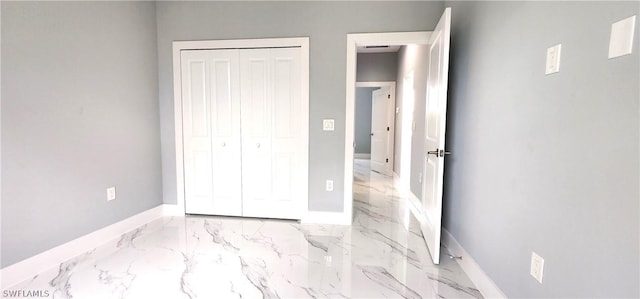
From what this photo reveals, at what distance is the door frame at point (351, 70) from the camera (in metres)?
2.74

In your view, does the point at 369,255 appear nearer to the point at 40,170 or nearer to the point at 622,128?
the point at 622,128

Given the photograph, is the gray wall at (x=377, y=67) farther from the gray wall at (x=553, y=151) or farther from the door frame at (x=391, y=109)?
the gray wall at (x=553, y=151)

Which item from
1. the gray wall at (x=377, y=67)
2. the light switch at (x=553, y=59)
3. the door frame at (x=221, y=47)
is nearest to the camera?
the light switch at (x=553, y=59)

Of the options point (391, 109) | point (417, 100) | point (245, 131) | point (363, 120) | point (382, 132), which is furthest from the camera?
point (363, 120)

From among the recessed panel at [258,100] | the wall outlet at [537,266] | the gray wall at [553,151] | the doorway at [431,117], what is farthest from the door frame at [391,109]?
the wall outlet at [537,266]

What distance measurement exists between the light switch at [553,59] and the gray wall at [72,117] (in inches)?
119

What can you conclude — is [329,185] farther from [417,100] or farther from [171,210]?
[171,210]

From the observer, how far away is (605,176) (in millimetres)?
987

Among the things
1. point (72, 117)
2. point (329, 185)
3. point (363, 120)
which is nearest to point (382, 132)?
point (363, 120)

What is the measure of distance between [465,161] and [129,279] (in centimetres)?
252

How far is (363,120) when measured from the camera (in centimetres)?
897

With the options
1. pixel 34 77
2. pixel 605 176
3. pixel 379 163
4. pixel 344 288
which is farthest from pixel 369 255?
pixel 379 163

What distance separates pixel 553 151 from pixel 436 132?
0.98 m

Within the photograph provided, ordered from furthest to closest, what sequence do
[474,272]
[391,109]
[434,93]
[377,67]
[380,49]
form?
[391,109], [377,67], [380,49], [434,93], [474,272]
